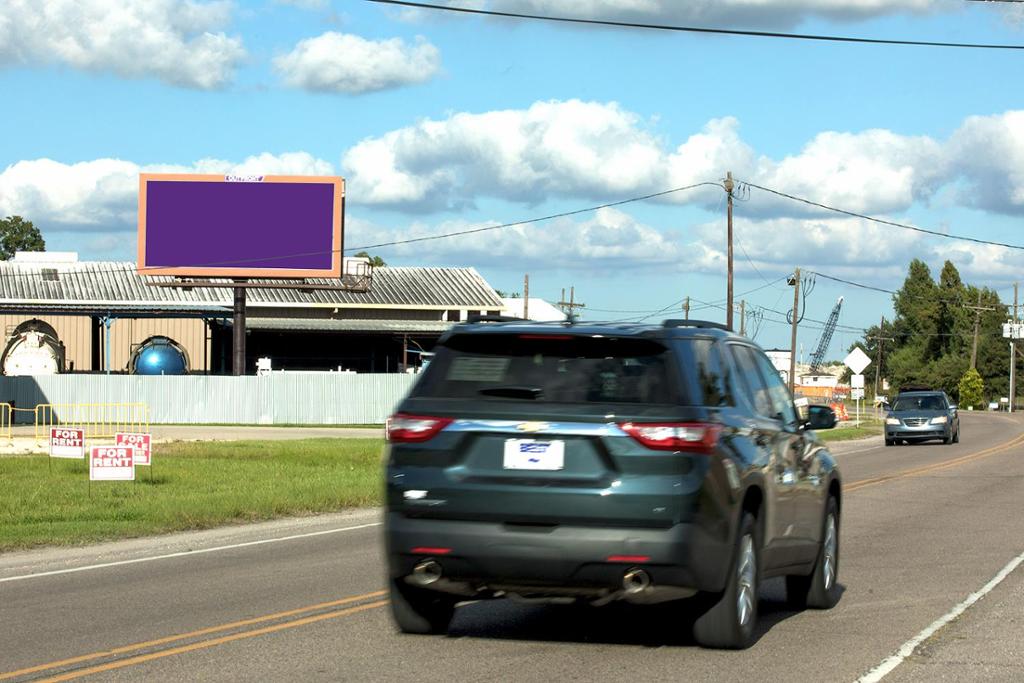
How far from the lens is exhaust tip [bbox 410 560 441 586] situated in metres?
8.40

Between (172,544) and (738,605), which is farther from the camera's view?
(172,544)

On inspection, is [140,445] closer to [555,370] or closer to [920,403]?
[555,370]

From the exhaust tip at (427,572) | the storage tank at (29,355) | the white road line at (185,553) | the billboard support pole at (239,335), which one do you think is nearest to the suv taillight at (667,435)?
the exhaust tip at (427,572)

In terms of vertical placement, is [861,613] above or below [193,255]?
below

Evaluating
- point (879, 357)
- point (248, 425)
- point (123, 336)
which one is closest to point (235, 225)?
point (248, 425)

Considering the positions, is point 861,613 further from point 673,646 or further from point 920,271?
point 920,271

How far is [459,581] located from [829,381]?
11373 cm

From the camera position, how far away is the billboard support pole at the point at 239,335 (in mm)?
60188

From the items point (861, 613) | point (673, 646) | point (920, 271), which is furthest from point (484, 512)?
point (920, 271)

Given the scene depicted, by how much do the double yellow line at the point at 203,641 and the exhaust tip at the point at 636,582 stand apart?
2.68 meters

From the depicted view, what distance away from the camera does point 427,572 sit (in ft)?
27.7

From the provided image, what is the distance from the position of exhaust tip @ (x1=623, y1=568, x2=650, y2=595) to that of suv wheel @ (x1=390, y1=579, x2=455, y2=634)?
1422 mm

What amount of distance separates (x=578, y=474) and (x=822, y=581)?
10.9 ft

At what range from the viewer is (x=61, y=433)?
77.5ft
